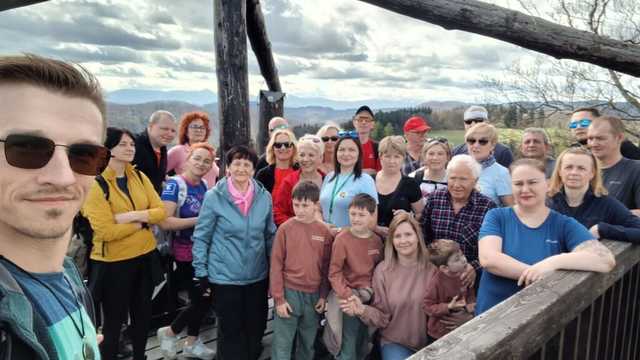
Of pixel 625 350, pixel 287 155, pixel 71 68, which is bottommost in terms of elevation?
pixel 625 350

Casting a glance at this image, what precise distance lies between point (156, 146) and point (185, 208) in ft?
2.50

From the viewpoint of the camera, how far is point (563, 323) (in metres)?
1.59

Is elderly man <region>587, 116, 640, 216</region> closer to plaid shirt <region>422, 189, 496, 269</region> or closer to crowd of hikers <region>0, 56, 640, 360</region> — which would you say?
crowd of hikers <region>0, 56, 640, 360</region>

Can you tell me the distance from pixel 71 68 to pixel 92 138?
0.46 feet

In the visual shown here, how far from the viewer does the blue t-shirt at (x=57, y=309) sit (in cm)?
84

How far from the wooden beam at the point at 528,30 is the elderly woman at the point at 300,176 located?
1.17m

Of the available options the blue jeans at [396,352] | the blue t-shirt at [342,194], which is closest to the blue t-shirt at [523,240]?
the blue jeans at [396,352]

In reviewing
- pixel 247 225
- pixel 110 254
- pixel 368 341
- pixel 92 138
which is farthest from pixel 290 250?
pixel 92 138

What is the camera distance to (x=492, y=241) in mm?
2123

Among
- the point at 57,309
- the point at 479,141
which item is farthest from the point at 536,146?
the point at 57,309

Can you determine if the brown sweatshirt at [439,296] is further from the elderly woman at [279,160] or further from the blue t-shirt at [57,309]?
the blue t-shirt at [57,309]

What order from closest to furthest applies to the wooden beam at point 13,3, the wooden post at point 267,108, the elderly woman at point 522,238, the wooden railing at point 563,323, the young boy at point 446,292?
the wooden railing at point 563,323, the wooden beam at point 13,3, the elderly woman at point 522,238, the young boy at point 446,292, the wooden post at point 267,108

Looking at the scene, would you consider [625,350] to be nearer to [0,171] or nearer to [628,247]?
[628,247]

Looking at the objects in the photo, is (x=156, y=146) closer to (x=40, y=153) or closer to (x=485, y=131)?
(x=485, y=131)
